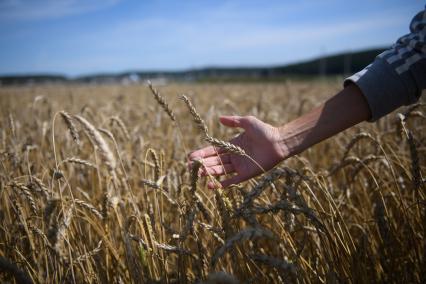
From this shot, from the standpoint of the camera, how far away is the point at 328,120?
1.64 m

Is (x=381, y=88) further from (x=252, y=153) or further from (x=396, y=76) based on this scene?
(x=252, y=153)

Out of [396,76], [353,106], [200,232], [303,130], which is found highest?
[396,76]

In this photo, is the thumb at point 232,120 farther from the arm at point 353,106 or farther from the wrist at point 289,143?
the wrist at point 289,143

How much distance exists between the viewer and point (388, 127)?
12.3ft

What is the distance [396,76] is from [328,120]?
0.40 metres

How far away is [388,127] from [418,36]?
102 inches

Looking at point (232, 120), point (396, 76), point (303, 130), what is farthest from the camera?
point (232, 120)

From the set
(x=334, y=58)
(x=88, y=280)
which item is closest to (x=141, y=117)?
(x=88, y=280)

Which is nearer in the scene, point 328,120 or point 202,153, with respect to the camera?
point 328,120

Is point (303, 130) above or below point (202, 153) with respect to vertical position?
above

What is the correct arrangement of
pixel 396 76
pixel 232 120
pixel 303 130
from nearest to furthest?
pixel 396 76
pixel 303 130
pixel 232 120

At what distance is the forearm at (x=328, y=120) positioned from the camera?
1.64m

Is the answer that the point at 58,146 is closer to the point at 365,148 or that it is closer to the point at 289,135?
the point at 289,135

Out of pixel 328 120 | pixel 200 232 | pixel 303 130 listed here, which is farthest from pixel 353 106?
pixel 200 232
